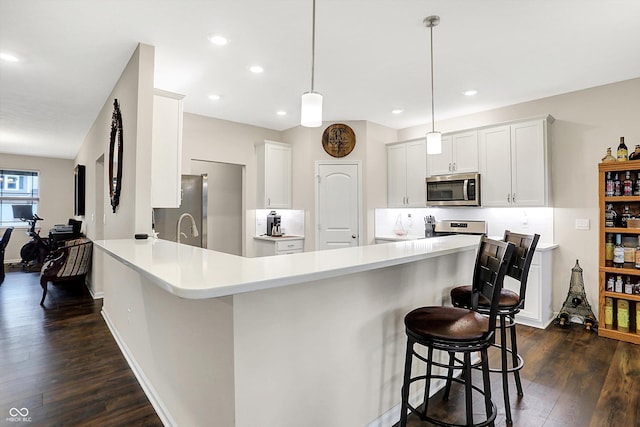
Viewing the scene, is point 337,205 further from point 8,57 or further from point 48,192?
point 48,192

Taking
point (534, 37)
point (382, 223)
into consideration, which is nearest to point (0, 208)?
point (382, 223)

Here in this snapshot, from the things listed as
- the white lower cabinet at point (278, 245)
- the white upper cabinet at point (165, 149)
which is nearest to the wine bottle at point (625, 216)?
the white lower cabinet at point (278, 245)

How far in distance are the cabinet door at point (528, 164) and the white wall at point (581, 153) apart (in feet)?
0.79

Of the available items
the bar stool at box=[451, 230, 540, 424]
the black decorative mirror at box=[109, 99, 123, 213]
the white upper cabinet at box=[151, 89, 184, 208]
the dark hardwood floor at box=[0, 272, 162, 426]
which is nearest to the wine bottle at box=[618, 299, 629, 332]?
the bar stool at box=[451, 230, 540, 424]

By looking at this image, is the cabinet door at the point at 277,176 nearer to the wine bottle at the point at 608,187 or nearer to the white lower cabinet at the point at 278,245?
the white lower cabinet at the point at 278,245

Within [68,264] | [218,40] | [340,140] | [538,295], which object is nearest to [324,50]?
[218,40]

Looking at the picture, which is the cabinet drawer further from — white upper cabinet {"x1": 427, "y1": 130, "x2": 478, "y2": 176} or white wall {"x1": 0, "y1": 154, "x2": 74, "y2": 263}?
white wall {"x1": 0, "y1": 154, "x2": 74, "y2": 263}

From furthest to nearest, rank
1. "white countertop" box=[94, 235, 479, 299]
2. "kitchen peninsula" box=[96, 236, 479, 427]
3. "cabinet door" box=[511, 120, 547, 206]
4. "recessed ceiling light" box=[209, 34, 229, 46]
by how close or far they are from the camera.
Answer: "cabinet door" box=[511, 120, 547, 206], "recessed ceiling light" box=[209, 34, 229, 46], "kitchen peninsula" box=[96, 236, 479, 427], "white countertop" box=[94, 235, 479, 299]

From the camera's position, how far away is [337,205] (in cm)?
518

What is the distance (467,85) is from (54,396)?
4618mm

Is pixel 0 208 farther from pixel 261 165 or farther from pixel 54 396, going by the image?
pixel 54 396

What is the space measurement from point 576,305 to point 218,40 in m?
4.55

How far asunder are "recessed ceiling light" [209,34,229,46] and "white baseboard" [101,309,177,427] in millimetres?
2630

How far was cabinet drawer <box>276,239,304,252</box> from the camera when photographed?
504cm
